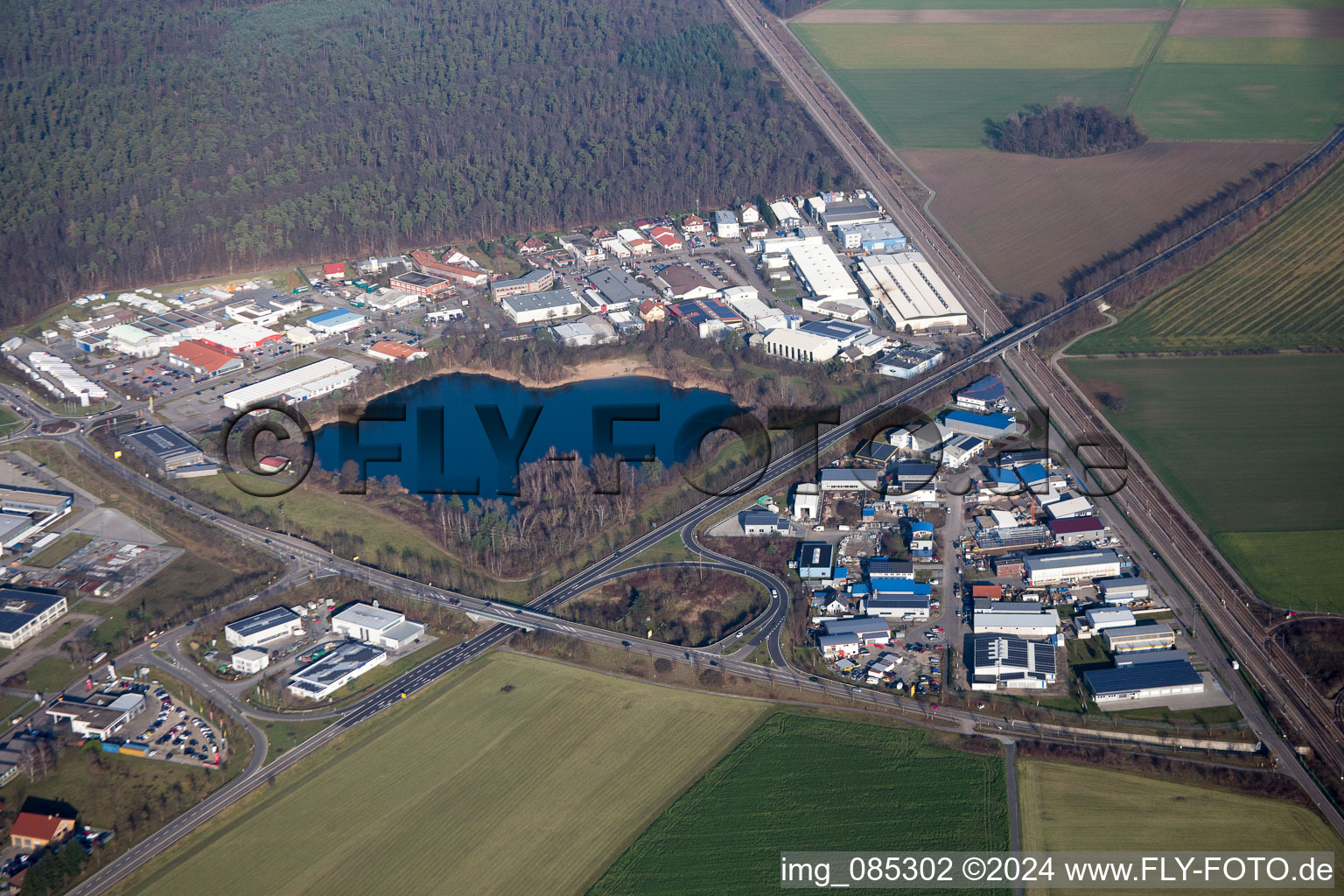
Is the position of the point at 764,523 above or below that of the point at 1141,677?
above

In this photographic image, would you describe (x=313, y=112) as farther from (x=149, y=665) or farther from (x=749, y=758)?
(x=749, y=758)

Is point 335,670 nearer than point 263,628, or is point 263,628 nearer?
point 335,670

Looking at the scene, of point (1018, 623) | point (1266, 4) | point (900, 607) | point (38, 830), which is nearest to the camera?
point (38, 830)

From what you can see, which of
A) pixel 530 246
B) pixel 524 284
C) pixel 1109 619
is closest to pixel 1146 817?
pixel 1109 619

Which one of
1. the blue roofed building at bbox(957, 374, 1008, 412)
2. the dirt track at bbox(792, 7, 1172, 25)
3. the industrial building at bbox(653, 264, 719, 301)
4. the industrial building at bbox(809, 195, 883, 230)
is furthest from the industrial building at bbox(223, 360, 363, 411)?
the dirt track at bbox(792, 7, 1172, 25)

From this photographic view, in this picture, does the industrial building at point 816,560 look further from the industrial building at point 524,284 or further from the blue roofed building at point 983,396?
the industrial building at point 524,284

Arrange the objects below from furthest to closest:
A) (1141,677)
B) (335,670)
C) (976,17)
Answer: (976,17)
(335,670)
(1141,677)

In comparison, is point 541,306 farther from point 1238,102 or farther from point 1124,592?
point 1238,102
